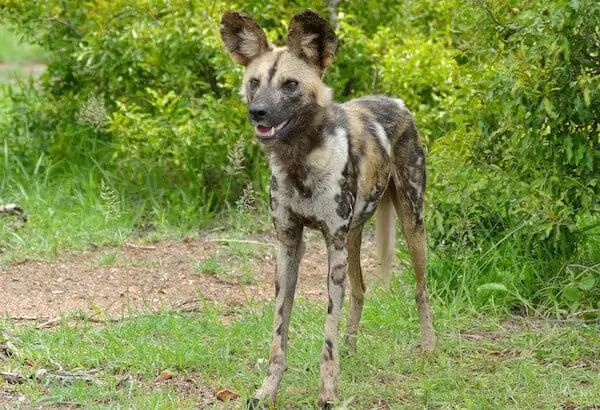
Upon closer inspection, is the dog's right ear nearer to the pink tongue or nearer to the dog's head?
the dog's head

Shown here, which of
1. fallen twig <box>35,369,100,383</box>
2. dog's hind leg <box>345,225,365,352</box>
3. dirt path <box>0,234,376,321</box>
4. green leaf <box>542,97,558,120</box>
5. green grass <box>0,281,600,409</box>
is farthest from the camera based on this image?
dirt path <box>0,234,376,321</box>

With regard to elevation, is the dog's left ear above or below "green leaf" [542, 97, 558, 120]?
above

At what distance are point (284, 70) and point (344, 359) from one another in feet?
4.48

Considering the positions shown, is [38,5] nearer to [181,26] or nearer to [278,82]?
[181,26]

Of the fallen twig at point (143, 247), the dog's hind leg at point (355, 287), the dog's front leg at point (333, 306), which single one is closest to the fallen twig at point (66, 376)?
the dog's front leg at point (333, 306)

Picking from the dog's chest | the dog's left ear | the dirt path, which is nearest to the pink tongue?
the dog's chest

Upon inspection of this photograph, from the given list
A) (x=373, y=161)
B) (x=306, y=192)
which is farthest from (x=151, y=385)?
(x=373, y=161)

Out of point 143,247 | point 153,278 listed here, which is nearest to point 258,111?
point 153,278

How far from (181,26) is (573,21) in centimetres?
313

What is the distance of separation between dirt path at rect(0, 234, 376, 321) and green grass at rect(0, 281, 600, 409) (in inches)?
11.7

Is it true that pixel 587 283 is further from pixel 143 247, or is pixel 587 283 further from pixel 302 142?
pixel 143 247

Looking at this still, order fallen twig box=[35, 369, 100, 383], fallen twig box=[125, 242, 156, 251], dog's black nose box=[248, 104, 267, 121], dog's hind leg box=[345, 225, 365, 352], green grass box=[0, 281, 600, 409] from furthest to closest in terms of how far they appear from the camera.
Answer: fallen twig box=[125, 242, 156, 251]
dog's hind leg box=[345, 225, 365, 352]
fallen twig box=[35, 369, 100, 383]
green grass box=[0, 281, 600, 409]
dog's black nose box=[248, 104, 267, 121]

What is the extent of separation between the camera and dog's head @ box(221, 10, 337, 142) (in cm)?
416

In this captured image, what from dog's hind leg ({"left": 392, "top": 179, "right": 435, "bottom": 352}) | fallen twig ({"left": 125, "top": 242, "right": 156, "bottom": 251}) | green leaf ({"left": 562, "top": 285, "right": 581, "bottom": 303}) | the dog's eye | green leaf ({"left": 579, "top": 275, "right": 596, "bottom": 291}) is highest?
the dog's eye
